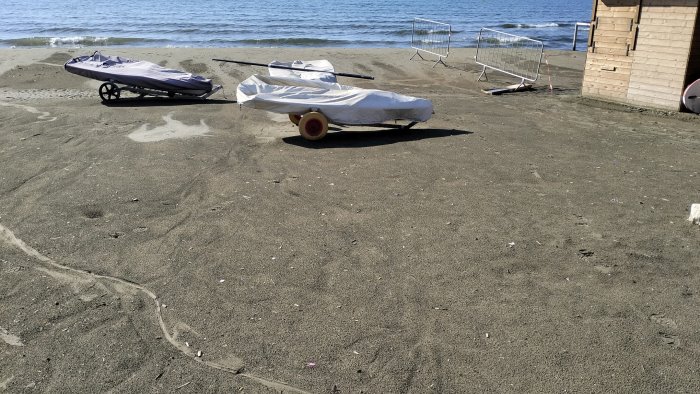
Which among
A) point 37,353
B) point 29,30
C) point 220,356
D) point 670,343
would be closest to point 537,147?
point 670,343

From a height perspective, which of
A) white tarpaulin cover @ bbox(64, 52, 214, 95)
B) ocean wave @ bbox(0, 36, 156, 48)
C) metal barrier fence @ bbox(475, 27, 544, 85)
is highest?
white tarpaulin cover @ bbox(64, 52, 214, 95)

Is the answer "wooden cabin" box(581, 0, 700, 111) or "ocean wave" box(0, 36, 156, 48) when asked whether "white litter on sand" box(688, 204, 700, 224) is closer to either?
"wooden cabin" box(581, 0, 700, 111)

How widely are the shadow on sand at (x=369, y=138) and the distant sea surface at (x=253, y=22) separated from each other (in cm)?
2003

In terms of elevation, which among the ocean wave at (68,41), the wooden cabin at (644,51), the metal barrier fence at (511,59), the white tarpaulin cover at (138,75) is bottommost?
the ocean wave at (68,41)

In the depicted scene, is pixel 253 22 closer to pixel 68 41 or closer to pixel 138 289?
pixel 68 41

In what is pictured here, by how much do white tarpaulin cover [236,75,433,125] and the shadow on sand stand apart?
0.37 meters

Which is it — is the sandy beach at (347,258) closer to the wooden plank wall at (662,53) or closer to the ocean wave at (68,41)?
the wooden plank wall at (662,53)

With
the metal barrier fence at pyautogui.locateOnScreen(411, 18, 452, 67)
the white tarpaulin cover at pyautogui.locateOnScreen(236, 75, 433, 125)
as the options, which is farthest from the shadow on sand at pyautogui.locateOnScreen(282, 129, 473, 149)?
the metal barrier fence at pyautogui.locateOnScreen(411, 18, 452, 67)

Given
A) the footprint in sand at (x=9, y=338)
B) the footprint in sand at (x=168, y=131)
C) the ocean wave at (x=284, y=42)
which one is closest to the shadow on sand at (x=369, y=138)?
the footprint in sand at (x=168, y=131)

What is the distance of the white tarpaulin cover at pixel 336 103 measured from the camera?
39.0 ft

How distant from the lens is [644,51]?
50.1 ft

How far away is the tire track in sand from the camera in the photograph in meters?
5.09

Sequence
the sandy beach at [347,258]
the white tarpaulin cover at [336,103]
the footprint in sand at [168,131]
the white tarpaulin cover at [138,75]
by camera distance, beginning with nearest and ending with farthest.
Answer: the sandy beach at [347,258] < the white tarpaulin cover at [336,103] < the footprint in sand at [168,131] < the white tarpaulin cover at [138,75]

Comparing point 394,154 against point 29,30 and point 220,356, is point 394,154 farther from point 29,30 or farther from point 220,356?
point 29,30
